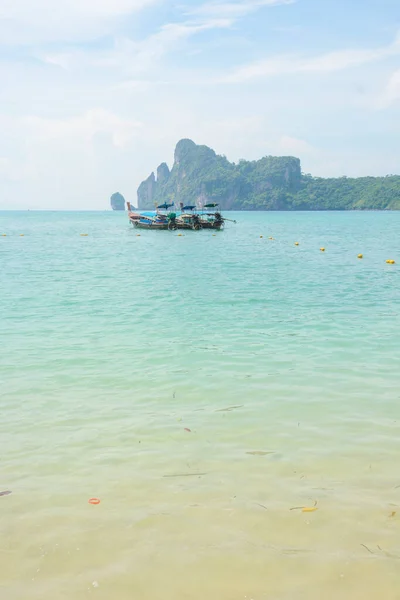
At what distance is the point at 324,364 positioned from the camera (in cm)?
1062

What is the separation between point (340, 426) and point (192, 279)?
1933 centimetres

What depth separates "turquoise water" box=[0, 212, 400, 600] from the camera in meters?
4.40

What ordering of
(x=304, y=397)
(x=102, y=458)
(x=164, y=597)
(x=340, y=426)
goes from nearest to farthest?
(x=164, y=597) → (x=102, y=458) → (x=340, y=426) → (x=304, y=397)

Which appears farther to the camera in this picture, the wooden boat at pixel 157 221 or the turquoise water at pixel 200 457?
the wooden boat at pixel 157 221

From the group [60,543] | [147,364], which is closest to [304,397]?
[147,364]

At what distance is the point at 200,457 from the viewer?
6.57 metres

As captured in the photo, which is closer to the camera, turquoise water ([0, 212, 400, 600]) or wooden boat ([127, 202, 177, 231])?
turquoise water ([0, 212, 400, 600])

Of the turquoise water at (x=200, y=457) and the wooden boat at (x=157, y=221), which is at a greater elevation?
the wooden boat at (x=157, y=221)

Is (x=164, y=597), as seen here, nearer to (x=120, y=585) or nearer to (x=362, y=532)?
(x=120, y=585)

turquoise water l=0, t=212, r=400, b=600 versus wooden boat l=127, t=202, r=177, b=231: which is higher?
wooden boat l=127, t=202, r=177, b=231

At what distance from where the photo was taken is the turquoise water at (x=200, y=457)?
14.4 feet

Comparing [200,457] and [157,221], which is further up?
[157,221]

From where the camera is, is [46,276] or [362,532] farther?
[46,276]

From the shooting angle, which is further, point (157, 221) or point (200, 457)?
point (157, 221)
